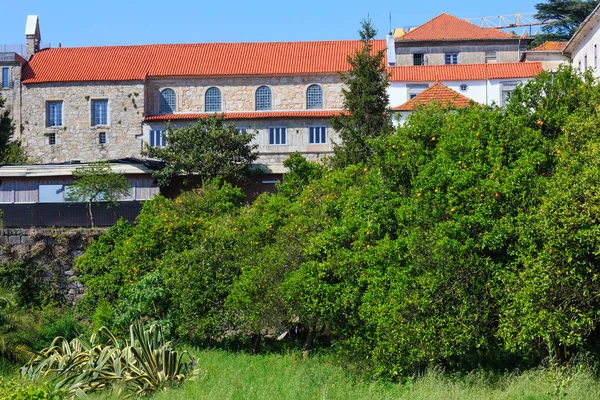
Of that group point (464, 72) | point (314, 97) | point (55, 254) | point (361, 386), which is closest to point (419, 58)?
point (314, 97)

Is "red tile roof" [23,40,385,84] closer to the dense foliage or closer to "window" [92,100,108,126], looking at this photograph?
"window" [92,100,108,126]

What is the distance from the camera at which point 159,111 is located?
5400 centimetres

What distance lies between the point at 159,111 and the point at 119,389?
1430 inches

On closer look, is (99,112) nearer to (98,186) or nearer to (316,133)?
(316,133)

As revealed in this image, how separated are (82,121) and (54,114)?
1.84 meters

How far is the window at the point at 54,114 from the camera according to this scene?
179 ft

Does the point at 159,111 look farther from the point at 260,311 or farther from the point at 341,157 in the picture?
the point at 260,311

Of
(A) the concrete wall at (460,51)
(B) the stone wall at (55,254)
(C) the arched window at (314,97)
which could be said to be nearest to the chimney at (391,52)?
(A) the concrete wall at (460,51)

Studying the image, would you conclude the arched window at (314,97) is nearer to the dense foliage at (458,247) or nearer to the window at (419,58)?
the window at (419,58)

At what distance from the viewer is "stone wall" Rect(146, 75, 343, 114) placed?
5319 cm

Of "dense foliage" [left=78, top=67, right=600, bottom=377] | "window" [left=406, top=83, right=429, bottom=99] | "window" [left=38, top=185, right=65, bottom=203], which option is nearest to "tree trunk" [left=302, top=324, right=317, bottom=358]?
"dense foliage" [left=78, top=67, right=600, bottom=377]

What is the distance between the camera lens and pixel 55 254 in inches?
1267

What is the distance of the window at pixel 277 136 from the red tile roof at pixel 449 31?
8947 millimetres

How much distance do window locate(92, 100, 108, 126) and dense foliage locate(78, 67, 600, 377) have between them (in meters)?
31.6
